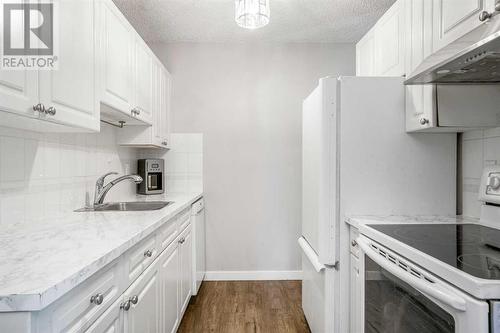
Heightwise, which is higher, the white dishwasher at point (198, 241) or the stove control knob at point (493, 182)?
the stove control knob at point (493, 182)

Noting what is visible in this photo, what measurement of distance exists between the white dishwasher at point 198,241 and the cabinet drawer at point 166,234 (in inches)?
24.6

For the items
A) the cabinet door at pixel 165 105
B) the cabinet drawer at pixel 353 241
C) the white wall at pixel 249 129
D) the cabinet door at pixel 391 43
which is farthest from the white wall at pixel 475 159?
the cabinet door at pixel 165 105

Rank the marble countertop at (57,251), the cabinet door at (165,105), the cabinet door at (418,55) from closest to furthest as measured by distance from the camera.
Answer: the marble countertop at (57,251) < the cabinet door at (418,55) < the cabinet door at (165,105)

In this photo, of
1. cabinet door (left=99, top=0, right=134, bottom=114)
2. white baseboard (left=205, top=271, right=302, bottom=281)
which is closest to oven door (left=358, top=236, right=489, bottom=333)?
cabinet door (left=99, top=0, right=134, bottom=114)

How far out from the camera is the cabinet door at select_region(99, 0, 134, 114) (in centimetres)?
168

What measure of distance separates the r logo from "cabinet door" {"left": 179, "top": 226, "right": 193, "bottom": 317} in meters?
1.40

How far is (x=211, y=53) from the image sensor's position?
10.3 feet

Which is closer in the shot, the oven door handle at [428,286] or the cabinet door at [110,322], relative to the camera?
the oven door handle at [428,286]

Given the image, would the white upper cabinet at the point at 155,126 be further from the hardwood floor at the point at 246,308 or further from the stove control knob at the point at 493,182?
the stove control knob at the point at 493,182

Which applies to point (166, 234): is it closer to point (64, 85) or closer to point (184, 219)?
point (184, 219)

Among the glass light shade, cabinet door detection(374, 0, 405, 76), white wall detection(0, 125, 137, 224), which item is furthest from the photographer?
the glass light shade

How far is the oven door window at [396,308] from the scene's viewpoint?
90cm

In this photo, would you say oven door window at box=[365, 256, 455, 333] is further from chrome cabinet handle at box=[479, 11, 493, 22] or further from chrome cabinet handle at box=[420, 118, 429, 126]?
chrome cabinet handle at box=[479, 11, 493, 22]

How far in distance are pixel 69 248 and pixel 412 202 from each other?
5.49 feet
